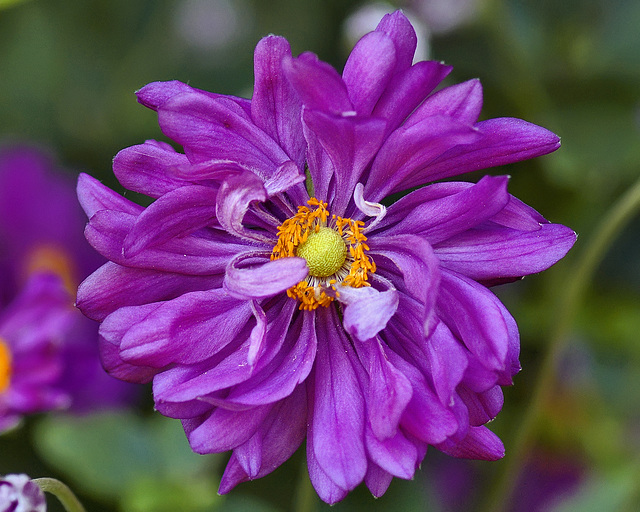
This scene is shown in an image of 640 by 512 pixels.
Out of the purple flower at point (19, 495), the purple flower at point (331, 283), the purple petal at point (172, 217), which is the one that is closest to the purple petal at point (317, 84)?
the purple flower at point (331, 283)

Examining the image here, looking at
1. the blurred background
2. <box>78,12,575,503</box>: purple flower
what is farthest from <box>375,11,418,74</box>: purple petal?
the blurred background

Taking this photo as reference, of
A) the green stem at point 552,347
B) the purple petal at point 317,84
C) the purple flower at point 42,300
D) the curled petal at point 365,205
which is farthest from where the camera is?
the purple flower at point 42,300

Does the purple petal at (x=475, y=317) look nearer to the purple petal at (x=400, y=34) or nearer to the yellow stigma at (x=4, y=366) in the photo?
the purple petal at (x=400, y=34)

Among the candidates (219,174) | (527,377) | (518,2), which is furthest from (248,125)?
(518,2)

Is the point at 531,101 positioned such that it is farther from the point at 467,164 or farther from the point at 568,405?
the point at 467,164

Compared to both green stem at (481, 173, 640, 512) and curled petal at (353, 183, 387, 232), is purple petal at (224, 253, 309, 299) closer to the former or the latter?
curled petal at (353, 183, 387, 232)

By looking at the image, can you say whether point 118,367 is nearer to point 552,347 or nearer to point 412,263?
point 412,263

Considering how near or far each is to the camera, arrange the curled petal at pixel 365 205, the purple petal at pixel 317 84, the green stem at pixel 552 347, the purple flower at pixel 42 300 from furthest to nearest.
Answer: the purple flower at pixel 42 300 → the green stem at pixel 552 347 → the curled petal at pixel 365 205 → the purple petal at pixel 317 84
